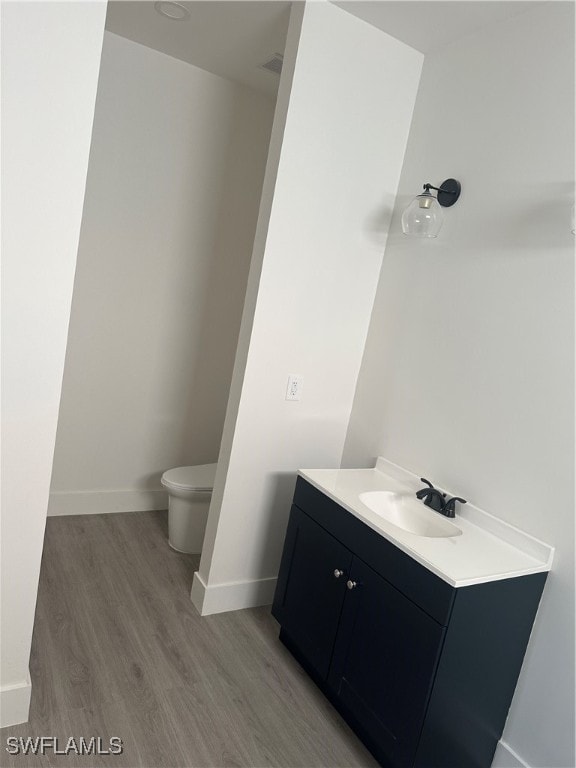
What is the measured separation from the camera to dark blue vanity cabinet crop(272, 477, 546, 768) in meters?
1.78

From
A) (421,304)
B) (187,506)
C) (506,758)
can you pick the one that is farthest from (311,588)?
(421,304)

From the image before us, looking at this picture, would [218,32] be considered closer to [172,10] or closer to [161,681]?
[172,10]

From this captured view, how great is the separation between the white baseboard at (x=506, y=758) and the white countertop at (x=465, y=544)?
2.11ft

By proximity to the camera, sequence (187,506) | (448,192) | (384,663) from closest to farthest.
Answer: (384,663), (448,192), (187,506)

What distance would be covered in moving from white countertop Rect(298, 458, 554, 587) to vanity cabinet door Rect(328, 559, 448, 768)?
16 centimetres

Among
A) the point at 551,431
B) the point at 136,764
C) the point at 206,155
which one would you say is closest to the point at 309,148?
the point at 206,155

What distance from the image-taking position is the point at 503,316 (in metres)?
2.14

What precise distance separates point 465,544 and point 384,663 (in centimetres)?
48

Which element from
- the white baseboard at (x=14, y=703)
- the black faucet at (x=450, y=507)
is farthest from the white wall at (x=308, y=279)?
the white baseboard at (x=14, y=703)

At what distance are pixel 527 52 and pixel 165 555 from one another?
2.83 m

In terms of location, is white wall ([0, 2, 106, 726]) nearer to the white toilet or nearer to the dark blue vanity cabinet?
the dark blue vanity cabinet

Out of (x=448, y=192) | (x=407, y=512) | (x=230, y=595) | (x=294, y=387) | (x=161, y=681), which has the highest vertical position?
(x=448, y=192)

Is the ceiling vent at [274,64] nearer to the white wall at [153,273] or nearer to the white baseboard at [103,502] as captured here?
the white wall at [153,273]

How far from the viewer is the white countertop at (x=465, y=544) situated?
179cm
